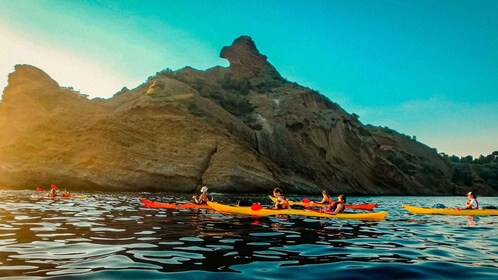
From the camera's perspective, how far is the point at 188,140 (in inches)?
2023

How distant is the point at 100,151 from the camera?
46250mm

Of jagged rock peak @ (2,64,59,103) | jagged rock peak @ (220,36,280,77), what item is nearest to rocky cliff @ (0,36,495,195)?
jagged rock peak @ (2,64,59,103)

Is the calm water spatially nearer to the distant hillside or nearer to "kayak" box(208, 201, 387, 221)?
"kayak" box(208, 201, 387, 221)

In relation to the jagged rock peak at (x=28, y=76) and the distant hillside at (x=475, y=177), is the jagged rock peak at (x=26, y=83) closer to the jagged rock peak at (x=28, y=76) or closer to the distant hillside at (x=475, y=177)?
the jagged rock peak at (x=28, y=76)

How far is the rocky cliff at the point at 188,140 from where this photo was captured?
148ft

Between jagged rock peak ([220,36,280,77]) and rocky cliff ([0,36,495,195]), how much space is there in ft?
36.0

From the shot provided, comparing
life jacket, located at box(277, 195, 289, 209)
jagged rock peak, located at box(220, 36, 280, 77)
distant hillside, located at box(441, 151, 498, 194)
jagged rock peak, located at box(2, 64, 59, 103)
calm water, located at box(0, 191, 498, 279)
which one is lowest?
calm water, located at box(0, 191, 498, 279)

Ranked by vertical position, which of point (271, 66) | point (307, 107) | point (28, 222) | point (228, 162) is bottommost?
point (28, 222)

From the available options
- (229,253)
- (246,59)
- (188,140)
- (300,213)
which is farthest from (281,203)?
(246,59)

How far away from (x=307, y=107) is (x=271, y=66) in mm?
31228

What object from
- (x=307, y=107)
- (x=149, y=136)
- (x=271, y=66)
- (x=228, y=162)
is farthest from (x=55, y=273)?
(x=271, y=66)

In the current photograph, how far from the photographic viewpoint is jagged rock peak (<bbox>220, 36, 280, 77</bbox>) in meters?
97.8

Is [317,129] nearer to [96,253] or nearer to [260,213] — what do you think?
[260,213]

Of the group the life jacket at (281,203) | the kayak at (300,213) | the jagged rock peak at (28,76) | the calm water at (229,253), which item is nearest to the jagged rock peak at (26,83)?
the jagged rock peak at (28,76)
